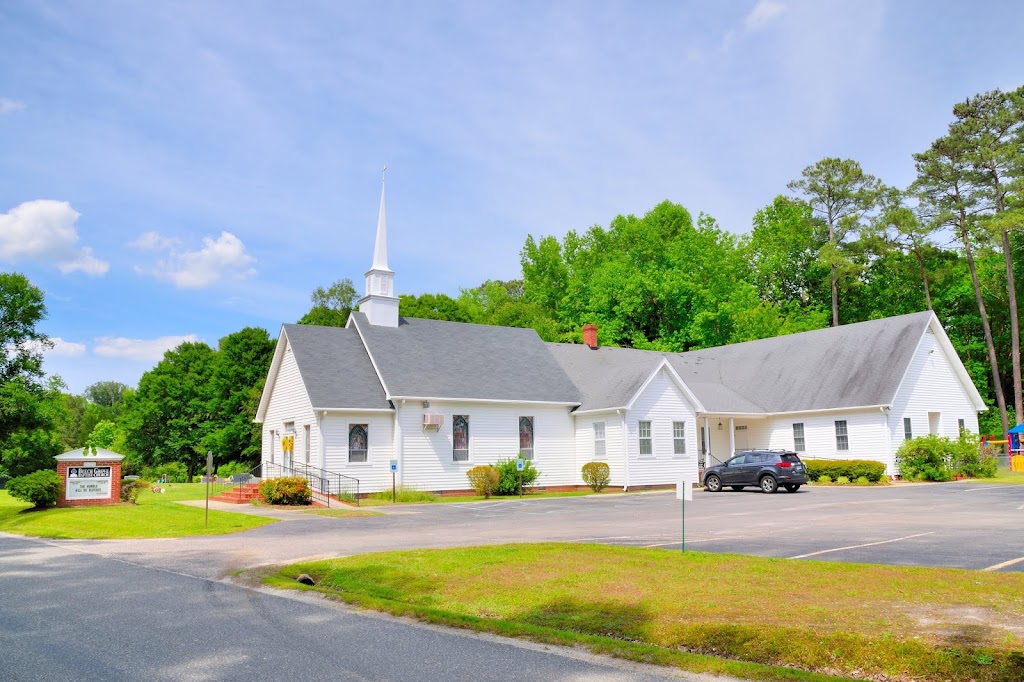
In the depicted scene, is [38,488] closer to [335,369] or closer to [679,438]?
[335,369]

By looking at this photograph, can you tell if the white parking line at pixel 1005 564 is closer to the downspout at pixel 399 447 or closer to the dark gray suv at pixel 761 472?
the dark gray suv at pixel 761 472

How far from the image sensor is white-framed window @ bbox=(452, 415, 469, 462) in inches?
1220

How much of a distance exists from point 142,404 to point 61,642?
185 feet

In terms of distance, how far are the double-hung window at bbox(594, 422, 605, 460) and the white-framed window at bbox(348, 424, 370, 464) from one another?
33.4 ft

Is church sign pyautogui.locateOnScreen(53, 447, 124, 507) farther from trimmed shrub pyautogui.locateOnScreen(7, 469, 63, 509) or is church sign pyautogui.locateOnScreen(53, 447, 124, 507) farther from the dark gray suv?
the dark gray suv

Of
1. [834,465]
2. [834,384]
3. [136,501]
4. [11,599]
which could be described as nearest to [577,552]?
[11,599]

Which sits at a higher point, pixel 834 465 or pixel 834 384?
pixel 834 384

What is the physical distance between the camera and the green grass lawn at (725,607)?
6457mm

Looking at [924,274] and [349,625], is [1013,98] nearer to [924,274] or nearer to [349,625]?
[924,274]

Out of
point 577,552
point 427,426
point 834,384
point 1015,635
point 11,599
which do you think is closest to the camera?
point 1015,635

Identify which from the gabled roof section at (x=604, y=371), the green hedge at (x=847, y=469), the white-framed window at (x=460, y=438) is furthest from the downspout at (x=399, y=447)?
the green hedge at (x=847, y=469)

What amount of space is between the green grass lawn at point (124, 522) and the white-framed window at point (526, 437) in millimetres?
13634

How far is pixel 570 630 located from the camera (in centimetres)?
791

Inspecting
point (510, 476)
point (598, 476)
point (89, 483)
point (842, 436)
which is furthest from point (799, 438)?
point (89, 483)
